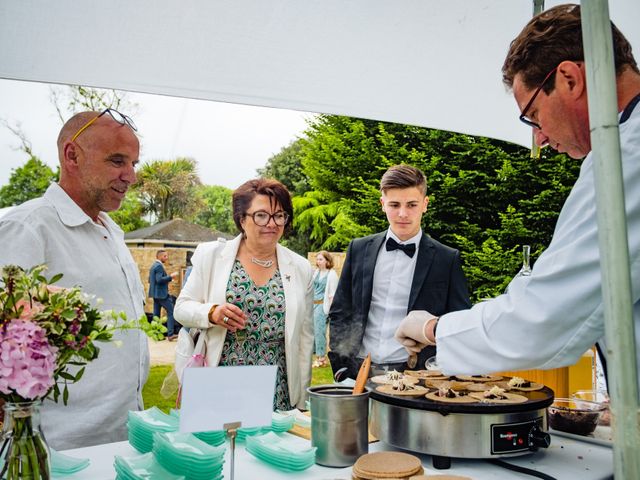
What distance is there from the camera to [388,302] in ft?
10.2

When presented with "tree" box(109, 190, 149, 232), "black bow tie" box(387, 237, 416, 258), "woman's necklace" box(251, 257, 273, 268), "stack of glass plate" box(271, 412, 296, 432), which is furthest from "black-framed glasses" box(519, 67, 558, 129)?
"tree" box(109, 190, 149, 232)

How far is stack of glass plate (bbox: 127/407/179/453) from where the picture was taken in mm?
1579

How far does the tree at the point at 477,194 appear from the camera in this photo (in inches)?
421

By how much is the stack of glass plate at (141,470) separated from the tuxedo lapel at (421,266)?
1978 mm

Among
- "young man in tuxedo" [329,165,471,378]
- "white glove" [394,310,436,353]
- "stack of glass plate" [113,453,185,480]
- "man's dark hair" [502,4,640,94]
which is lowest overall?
"stack of glass plate" [113,453,185,480]

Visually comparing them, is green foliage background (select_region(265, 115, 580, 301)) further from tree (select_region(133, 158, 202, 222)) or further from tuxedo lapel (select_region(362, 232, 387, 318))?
tree (select_region(133, 158, 202, 222))

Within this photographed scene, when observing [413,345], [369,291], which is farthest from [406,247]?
[413,345]

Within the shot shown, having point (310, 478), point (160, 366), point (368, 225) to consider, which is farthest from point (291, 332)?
point (368, 225)

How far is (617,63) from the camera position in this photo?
4.46ft

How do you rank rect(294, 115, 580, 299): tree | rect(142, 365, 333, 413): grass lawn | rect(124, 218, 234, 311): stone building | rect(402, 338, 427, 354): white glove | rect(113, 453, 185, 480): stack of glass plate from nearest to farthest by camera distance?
rect(113, 453, 185, 480): stack of glass plate
rect(402, 338, 427, 354): white glove
rect(142, 365, 333, 413): grass lawn
rect(294, 115, 580, 299): tree
rect(124, 218, 234, 311): stone building

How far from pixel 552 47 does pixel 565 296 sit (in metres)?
0.68

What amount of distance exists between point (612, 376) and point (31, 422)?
112cm

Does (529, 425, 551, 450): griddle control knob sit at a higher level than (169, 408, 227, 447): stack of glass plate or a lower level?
higher

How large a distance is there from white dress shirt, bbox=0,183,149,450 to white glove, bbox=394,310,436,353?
1.08 meters
